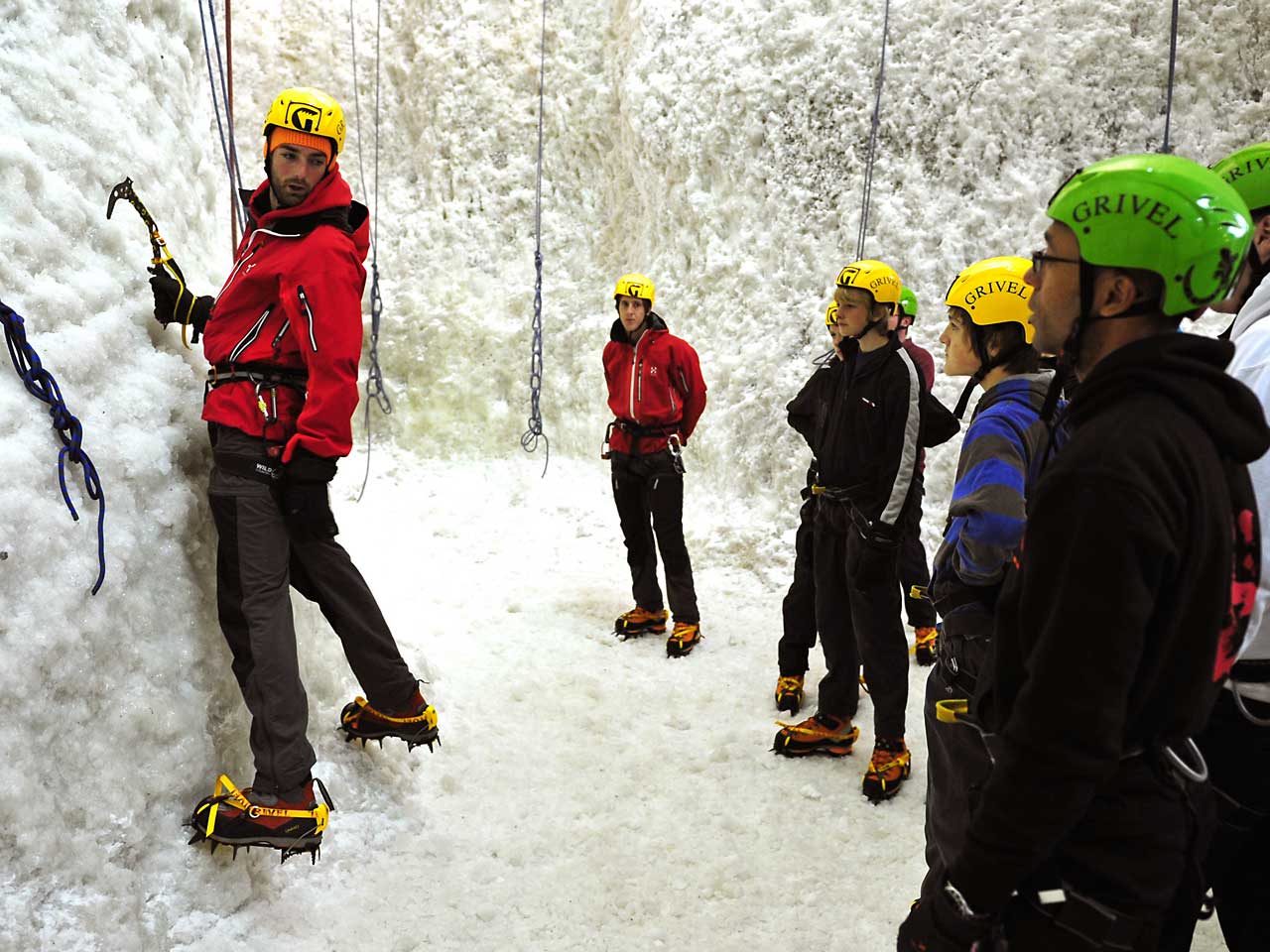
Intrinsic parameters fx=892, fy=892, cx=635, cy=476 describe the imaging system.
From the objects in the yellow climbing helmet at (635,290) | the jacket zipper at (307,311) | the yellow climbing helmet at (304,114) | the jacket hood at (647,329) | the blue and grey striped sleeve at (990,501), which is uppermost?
the yellow climbing helmet at (304,114)

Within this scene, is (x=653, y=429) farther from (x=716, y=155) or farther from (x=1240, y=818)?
(x=1240, y=818)

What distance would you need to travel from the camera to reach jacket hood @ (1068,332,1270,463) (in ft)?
4.48

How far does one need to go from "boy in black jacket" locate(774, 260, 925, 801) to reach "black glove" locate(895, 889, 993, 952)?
2.26m

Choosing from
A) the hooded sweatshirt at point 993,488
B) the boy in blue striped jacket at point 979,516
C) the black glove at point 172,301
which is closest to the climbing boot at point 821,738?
the boy in blue striped jacket at point 979,516

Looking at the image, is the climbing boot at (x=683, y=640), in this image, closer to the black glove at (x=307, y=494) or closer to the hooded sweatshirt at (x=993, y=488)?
the black glove at (x=307, y=494)

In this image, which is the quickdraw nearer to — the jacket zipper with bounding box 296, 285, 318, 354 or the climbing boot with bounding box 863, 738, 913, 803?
the jacket zipper with bounding box 296, 285, 318, 354

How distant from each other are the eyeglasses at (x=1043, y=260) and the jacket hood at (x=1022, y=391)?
0.91 m

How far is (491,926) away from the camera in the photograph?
316 centimetres

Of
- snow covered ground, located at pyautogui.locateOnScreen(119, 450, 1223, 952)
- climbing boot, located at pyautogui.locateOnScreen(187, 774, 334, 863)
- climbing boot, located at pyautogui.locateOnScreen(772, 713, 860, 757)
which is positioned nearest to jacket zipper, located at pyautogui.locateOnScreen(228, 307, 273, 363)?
snow covered ground, located at pyautogui.locateOnScreen(119, 450, 1223, 952)

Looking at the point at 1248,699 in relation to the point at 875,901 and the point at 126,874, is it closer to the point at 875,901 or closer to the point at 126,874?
the point at 875,901

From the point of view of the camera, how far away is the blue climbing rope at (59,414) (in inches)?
100

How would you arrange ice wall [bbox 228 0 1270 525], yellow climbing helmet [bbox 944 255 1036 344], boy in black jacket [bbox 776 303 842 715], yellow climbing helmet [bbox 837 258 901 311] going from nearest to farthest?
1. yellow climbing helmet [bbox 944 255 1036 344]
2. yellow climbing helmet [bbox 837 258 901 311]
3. boy in black jacket [bbox 776 303 842 715]
4. ice wall [bbox 228 0 1270 525]

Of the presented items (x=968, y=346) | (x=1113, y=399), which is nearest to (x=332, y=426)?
(x=968, y=346)

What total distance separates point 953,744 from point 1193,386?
1.33 metres
